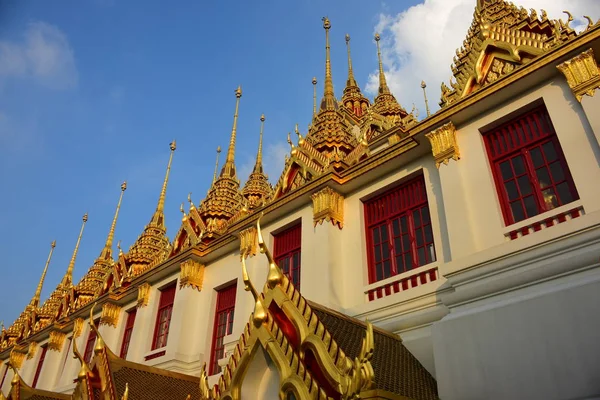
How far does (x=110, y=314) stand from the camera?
53.9 feet

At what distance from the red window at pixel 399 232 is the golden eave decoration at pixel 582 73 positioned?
3085mm

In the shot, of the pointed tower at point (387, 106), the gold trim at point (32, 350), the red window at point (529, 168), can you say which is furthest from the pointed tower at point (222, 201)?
the gold trim at point (32, 350)

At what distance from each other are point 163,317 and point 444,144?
964 cm

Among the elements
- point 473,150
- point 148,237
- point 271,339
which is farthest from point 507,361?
point 148,237

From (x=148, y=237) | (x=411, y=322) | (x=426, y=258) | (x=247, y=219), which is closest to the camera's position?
(x=411, y=322)

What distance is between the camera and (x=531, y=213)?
24.5 feet

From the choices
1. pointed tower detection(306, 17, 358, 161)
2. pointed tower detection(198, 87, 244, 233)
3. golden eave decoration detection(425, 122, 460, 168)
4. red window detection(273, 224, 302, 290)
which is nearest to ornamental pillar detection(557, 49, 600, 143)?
golden eave decoration detection(425, 122, 460, 168)

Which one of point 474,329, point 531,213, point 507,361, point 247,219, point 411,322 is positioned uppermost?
point 247,219

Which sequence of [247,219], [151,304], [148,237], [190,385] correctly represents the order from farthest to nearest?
[148,237] < [151,304] < [247,219] < [190,385]

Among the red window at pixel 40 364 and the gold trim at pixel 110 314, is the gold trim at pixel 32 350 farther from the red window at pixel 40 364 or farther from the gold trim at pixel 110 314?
the gold trim at pixel 110 314

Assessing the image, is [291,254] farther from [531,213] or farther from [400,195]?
[531,213]

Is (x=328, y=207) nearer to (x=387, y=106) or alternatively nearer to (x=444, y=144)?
(x=444, y=144)

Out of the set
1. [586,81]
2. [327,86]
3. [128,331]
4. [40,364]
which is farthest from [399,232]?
[40,364]

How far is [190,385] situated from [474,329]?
7027mm
